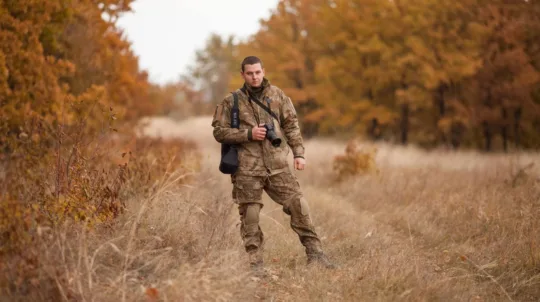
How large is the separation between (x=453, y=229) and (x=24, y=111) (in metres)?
7.28

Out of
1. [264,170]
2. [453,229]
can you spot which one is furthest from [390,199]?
[264,170]

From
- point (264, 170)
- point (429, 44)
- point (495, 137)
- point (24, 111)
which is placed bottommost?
point (495, 137)

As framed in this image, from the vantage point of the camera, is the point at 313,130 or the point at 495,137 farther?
the point at 313,130

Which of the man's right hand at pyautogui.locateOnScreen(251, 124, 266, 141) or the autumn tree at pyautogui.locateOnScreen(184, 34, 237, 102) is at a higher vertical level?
the autumn tree at pyautogui.locateOnScreen(184, 34, 237, 102)

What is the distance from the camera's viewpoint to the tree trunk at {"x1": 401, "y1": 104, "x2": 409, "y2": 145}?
20.5m

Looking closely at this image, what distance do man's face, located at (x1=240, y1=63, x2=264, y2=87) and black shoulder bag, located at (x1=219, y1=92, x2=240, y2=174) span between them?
0.64ft

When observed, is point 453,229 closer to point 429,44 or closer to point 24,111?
point 24,111

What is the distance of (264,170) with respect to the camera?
4699 millimetres

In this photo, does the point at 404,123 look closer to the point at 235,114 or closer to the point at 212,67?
the point at 235,114

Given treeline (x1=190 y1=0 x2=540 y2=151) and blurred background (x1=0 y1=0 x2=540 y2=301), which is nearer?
blurred background (x1=0 y1=0 x2=540 y2=301)

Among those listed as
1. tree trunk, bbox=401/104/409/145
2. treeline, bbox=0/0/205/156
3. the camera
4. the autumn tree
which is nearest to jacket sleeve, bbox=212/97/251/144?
the camera

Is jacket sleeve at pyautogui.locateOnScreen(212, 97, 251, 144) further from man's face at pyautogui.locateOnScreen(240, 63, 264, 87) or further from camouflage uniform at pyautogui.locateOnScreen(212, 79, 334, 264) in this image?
man's face at pyautogui.locateOnScreen(240, 63, 264, 87)

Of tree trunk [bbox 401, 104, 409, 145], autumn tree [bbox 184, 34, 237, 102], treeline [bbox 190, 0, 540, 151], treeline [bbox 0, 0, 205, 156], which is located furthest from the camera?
autumn tree [bbox 184, 34, 237, 102]

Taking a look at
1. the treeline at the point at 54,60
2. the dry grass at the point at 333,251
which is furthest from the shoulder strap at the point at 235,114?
the treeline at the point at 54,60
